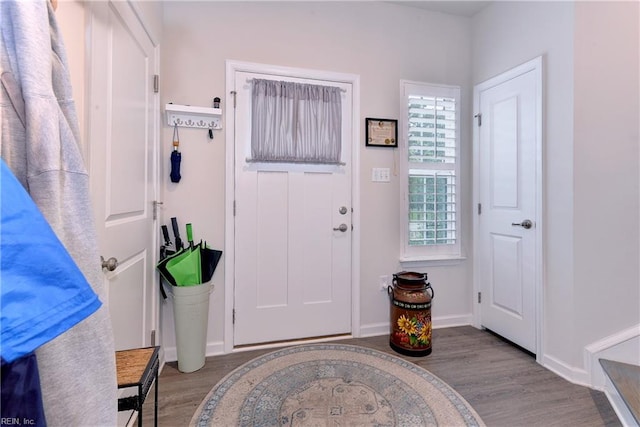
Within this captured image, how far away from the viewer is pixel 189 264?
2020 mm

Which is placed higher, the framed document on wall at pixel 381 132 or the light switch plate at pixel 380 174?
the framed document on wall at pixel 381 132

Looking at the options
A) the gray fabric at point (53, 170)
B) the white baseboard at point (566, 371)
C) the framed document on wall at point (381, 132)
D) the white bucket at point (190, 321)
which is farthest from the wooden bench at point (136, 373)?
the white baseboard at point (566, 371)

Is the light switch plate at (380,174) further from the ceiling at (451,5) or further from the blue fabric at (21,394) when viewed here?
the blue fabric at (21,394)

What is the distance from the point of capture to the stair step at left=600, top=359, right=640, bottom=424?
1.50 m

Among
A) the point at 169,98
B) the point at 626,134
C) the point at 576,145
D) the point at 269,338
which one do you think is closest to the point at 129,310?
the point at 269,338

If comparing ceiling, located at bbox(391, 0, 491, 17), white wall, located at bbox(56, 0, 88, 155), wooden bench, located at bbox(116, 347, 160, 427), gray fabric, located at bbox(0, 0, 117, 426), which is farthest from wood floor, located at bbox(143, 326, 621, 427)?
ceiling, located at bbox(391, 0, 491, 17)

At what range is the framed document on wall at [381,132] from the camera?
261 centimetres

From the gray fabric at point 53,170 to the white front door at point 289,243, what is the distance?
1549 mm

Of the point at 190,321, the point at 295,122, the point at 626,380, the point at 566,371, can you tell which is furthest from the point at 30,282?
the point at 566,371

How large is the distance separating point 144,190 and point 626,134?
312cm

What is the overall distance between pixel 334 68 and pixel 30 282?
250cm

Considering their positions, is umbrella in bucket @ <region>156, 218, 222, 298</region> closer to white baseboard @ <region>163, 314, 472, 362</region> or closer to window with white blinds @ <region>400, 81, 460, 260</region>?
white baseboard @ <region>163, 314, 472, 362</region>

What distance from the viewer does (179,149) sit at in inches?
87.4

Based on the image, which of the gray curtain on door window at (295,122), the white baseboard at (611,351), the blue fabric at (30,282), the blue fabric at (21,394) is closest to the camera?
the blue fabric at (30,282)
